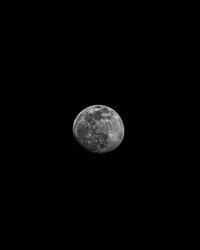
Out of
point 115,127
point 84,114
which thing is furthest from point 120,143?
point 84,114

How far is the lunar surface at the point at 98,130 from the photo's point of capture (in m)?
6.45

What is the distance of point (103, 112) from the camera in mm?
6676

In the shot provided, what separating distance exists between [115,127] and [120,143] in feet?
1.28

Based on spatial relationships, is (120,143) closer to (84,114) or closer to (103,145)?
(103,145)

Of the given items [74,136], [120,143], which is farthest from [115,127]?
[74,136]

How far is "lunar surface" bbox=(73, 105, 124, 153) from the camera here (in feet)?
21.2

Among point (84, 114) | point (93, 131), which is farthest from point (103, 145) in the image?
point (84, 114)

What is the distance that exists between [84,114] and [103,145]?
29.9 inches

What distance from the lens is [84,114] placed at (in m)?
6.70

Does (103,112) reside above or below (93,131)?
above

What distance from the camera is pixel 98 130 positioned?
645cm

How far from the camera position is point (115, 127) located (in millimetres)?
6602

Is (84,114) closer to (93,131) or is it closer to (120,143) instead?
(93,131)

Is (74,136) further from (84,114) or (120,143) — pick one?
(120,143)
